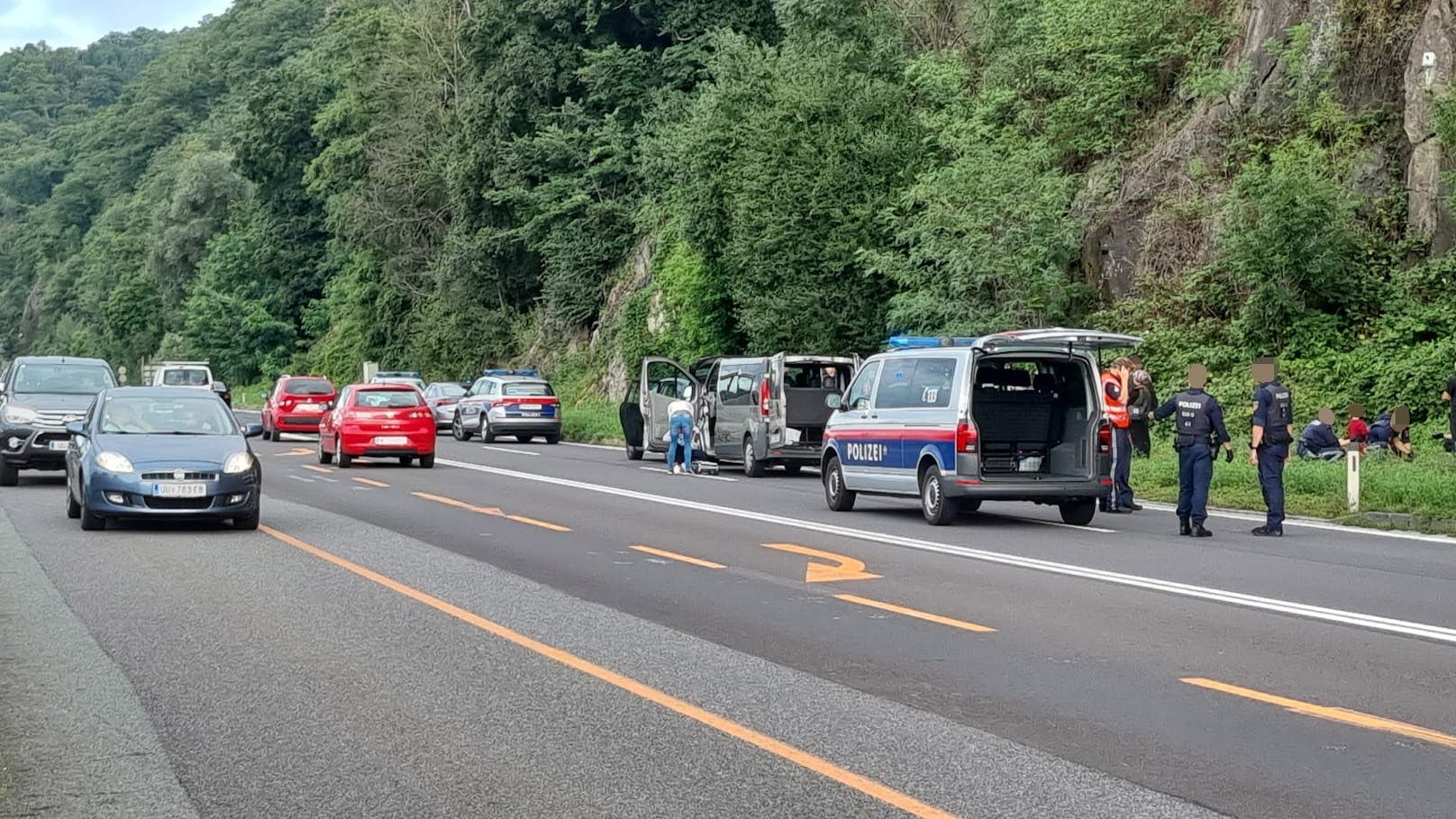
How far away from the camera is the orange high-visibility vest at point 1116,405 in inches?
797

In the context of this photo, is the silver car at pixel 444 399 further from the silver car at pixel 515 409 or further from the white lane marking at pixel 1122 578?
the white lane marking at pixel 1122 578

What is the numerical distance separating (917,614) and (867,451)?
26.4 feet

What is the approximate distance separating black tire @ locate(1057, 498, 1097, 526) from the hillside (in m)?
8.79

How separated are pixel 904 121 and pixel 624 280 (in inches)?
741

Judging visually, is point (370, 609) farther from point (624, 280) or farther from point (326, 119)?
point (326, 119)

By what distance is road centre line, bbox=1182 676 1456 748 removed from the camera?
7312 mm

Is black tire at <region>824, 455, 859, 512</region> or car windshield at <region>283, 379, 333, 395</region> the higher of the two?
car windshield at <region>283, 379, 333, 395</region>

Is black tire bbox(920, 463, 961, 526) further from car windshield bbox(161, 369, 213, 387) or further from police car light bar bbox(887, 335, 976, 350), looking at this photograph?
car windshield bbox(161, 369, 213, 387)

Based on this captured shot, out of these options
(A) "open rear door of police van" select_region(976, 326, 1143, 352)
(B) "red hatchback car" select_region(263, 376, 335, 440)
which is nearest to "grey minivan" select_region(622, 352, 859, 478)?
(A) "open rear door of police van" select_region(976, 326, 1143, 352)

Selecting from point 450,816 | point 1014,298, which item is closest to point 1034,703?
point 450,816

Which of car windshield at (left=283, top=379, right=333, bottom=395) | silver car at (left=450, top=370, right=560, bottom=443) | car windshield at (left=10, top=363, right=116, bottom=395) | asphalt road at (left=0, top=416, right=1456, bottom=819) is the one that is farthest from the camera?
car windshield at (left=283, top=379, right=333, bottom=395)

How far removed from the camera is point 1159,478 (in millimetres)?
22641

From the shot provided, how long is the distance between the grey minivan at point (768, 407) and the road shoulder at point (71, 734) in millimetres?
16720

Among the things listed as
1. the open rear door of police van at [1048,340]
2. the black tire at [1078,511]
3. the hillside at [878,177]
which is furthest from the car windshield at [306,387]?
the open rear door of police van at [1048,340]
